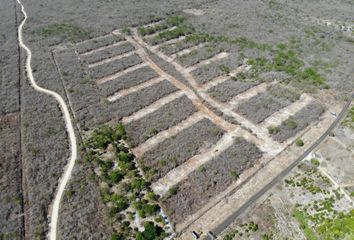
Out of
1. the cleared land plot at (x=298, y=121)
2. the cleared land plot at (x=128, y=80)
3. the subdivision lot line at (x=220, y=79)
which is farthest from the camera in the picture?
the subdivision lot line at (x=220, y=79)

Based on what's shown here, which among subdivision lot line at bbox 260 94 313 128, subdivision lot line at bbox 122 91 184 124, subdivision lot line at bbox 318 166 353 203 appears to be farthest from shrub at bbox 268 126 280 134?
subdivision lot line at bbox 122 91 184 124

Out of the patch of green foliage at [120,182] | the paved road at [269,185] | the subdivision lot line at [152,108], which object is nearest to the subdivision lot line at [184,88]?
the subdivision lot line at [152,108]

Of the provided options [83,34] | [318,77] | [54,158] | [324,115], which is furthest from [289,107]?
[83,34]

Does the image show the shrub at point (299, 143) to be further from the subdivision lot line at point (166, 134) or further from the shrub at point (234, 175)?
the subdivision lot line at point (166, 134)

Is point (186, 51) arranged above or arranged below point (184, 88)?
below

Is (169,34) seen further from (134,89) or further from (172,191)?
(172,191)

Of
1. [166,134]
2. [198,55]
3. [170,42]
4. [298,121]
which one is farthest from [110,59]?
[298,121]

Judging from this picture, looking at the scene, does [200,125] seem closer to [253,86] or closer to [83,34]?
[253,86]
